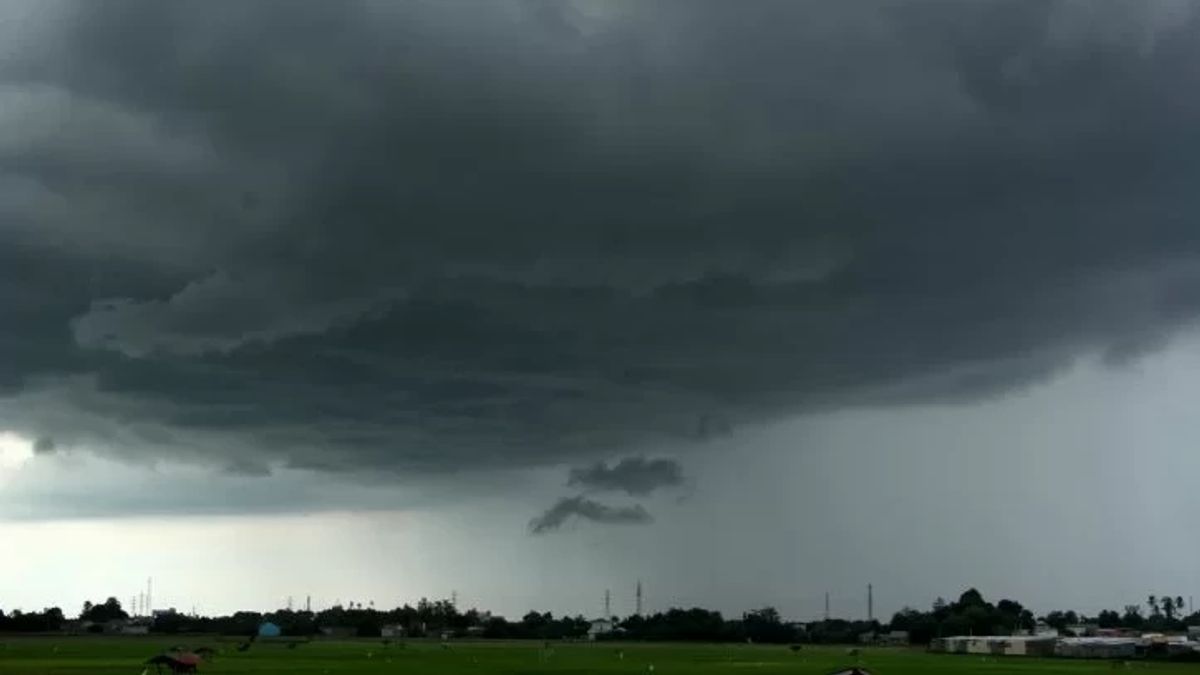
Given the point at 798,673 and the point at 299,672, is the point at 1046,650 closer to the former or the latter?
the point at 798,673

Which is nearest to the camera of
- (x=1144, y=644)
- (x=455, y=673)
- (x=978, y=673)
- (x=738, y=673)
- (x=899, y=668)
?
(x=455, y=673)

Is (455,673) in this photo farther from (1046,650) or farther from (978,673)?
(1046,650)

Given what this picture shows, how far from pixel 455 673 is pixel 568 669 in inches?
641

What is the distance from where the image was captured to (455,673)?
3937 inches

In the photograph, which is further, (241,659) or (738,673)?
(241,659)

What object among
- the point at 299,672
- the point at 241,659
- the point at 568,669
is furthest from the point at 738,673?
the point at 241,659

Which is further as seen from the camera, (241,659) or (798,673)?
(241,659)

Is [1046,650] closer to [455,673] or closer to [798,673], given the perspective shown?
[798,673]

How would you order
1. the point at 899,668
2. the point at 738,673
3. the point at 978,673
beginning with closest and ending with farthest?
1. the point at 738,673
2. the point at 978,673
3. the point at 899,668

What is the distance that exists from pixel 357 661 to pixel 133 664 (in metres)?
22.9

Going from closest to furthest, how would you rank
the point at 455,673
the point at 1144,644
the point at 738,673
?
the point at 455,673 < the point at 738,673 < the point at 1144,644

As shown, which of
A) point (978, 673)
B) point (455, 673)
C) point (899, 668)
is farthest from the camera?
point (899, 668)

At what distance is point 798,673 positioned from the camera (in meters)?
109

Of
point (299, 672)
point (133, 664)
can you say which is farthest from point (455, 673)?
point (133, 664)
